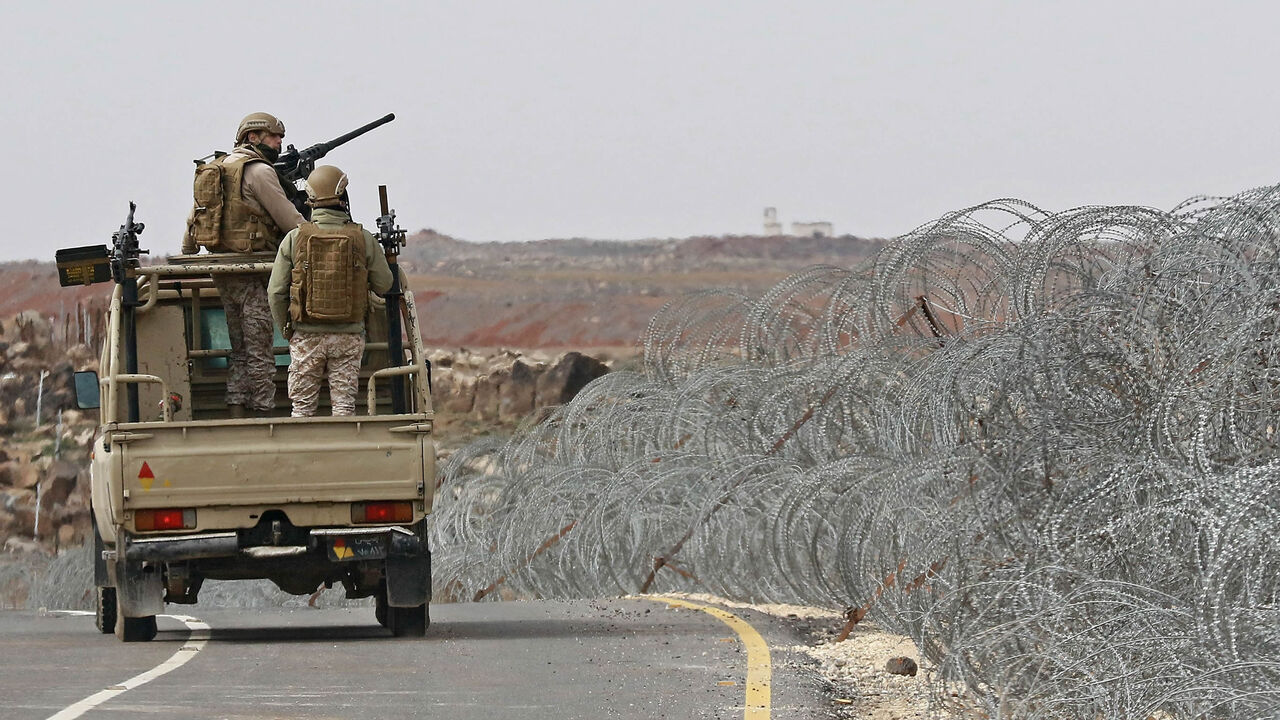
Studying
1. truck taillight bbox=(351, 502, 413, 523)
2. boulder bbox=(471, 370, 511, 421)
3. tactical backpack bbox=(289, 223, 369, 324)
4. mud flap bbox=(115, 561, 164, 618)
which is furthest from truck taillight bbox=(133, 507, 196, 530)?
boulder bbox=(471, 370, 511, 421)

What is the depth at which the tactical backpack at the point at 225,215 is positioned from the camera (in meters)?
13.4

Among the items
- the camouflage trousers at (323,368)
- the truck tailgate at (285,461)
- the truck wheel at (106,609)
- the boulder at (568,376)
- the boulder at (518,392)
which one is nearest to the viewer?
the truck tailgate at (285,461)

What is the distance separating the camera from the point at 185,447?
1234 centimetres

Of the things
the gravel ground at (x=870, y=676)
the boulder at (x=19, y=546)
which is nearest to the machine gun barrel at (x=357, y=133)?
the gravel ground at (x=870, y=676)

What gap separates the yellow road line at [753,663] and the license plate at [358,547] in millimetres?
2103

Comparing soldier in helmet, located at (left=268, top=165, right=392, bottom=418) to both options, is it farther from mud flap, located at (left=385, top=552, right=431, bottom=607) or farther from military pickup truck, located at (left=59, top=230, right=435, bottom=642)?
mud flap, located at (left=385, top=552, right=431, bottom=607)

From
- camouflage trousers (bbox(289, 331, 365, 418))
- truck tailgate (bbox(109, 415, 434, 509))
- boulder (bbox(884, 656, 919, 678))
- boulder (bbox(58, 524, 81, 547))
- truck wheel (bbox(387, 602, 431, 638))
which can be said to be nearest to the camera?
boulder (bbox(884, 656, 919, 678))

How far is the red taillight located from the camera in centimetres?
1239

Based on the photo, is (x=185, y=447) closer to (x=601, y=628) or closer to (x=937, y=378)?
(x=601, y=628)

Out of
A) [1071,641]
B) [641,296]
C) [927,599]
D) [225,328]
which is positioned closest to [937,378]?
[927,599]

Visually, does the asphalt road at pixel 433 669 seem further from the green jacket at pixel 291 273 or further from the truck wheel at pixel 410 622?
the green jacket at pixel 291 273

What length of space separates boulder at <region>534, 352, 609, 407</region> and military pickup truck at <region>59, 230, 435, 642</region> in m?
39.4

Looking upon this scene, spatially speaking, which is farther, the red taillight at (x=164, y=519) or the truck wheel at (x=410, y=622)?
the truck wheel at (x=410, y=622)

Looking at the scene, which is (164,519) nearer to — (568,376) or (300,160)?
(300,160)
